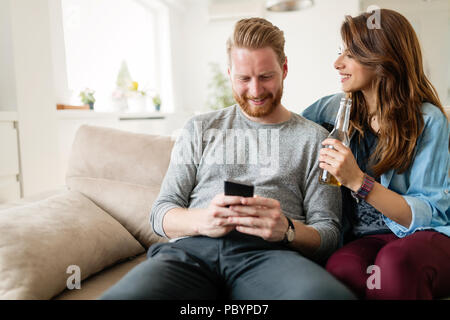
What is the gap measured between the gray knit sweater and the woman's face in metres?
0.20

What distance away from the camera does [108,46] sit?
4355 millimetres

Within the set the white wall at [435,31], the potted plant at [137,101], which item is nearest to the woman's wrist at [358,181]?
the potted plant at [137,101]

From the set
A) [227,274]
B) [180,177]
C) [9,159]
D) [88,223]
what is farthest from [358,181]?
[9,159]

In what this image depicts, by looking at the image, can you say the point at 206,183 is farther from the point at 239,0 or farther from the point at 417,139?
the point at 239,0

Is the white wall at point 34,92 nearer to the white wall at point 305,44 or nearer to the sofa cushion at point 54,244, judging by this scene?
the sofa cushion at point 54,244

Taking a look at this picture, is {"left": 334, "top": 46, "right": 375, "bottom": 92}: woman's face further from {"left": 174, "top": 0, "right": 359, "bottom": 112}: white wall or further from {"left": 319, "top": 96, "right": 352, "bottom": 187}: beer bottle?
{"left": 174, "top": 0, "right": 359, "bottom": 112}: white wall

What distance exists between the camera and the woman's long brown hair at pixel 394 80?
126cm

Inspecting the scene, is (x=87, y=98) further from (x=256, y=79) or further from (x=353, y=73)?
(x=353, y=73)

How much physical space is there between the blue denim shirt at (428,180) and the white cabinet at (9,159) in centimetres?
190

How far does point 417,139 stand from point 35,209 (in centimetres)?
133

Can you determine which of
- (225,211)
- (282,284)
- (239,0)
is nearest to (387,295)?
(282,284)

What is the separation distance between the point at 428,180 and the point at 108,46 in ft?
13.0

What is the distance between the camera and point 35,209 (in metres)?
1.34

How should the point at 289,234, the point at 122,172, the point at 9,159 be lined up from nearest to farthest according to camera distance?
the point at 289,234, the point at 122,172, the point at 9,159
